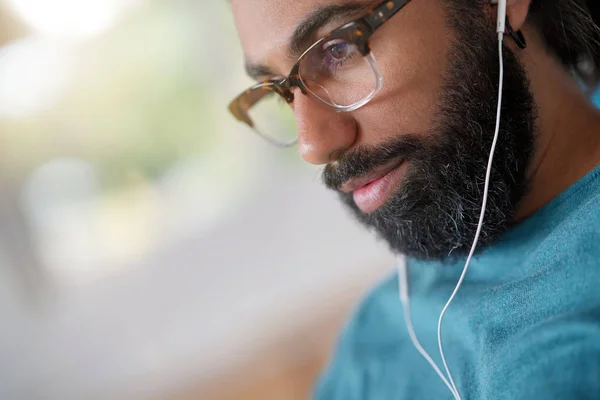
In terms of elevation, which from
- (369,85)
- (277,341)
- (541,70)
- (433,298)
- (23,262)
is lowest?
(277,341)

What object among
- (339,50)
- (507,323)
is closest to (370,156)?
(339,50)

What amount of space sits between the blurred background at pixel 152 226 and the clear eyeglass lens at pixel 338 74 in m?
1.25

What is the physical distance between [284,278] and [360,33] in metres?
1.55

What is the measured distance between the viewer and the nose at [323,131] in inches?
34.3

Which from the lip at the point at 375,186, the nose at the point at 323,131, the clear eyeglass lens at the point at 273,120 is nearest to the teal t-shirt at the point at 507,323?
the lip at the point at 375,186

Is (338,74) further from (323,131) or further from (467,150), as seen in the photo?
(467,150)

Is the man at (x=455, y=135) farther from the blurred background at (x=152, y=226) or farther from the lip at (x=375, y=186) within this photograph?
the blurred background at (x=152, y=226)

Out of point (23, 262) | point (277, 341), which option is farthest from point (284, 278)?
point (23, 262)

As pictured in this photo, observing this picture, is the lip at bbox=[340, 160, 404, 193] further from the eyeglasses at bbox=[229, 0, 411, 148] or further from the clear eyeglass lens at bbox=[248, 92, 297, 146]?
the clear eyeglass lens at bbox=[248, 92, 297, 146]

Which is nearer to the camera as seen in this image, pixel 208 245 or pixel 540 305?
pixel 540 305

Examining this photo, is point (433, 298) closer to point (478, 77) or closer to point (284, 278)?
point (478, 77)

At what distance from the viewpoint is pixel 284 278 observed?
2.27 meters

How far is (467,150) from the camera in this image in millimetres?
867

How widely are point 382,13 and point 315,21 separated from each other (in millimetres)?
94
